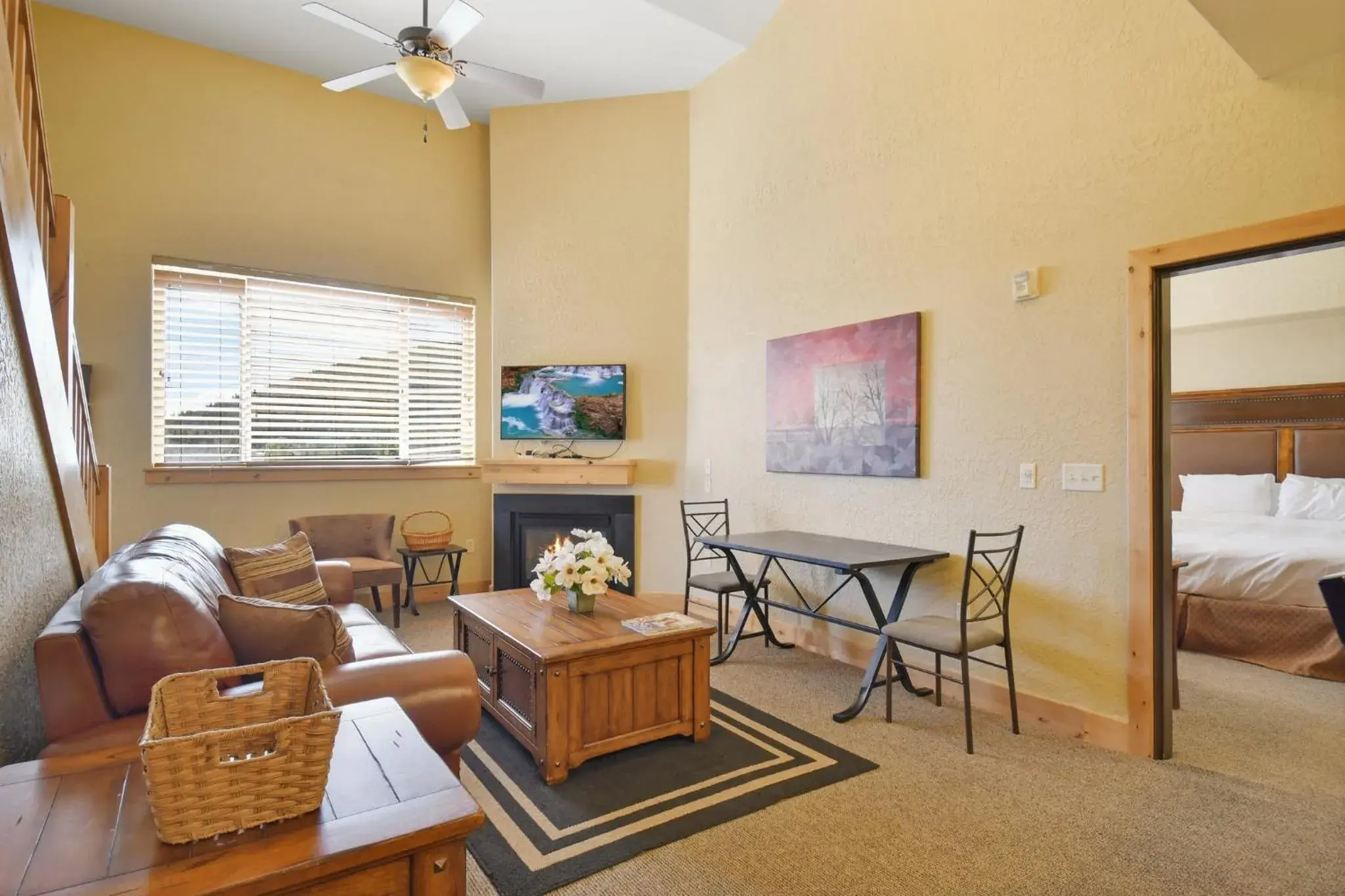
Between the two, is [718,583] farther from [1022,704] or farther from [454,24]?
[454,24]

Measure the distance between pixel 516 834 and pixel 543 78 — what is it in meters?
5.17

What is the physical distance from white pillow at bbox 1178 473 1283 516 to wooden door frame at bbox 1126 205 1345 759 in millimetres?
3597

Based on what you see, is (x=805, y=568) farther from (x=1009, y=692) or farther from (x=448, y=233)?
(x=448, y=233)

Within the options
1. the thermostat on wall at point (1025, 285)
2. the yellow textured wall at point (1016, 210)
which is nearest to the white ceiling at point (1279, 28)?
the yellow textured wall at point (1016, 210)

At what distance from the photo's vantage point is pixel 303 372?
5324 mm

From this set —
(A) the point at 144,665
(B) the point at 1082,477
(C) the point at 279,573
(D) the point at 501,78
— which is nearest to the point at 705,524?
(B) the point at 1082,477

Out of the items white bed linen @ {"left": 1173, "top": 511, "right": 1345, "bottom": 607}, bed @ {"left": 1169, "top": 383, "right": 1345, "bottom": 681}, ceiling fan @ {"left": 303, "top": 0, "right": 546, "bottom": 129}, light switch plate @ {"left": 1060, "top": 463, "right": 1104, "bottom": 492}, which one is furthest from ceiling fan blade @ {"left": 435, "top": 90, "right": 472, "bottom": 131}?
white bed linen @ {"left": 1173, "top": 511, "right": 1345, "bottom": 607}

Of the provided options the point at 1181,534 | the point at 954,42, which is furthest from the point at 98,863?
the point at 1181,534

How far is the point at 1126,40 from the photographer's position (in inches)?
112

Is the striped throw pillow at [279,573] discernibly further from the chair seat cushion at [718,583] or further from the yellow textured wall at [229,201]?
the chair seat cushion at [718,583]

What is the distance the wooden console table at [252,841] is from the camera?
3.38 ft

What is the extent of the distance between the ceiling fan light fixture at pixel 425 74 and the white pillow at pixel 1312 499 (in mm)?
6453

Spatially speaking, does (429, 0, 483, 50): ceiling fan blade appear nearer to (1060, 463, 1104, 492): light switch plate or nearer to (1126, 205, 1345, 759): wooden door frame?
(1126, 205, 1345, 759): wooden door frame

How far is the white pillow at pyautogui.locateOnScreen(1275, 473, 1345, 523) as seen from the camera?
5.04 m
